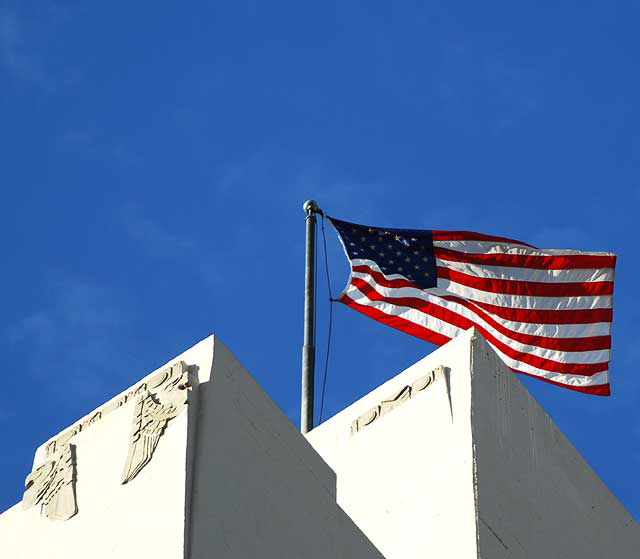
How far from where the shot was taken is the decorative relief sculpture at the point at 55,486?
9.02m

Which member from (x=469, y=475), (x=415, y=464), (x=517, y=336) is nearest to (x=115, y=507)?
(x=469, y=475)

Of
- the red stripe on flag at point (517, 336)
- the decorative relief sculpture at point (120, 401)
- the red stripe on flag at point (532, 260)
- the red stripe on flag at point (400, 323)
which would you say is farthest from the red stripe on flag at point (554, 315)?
the decorative relief sculpture at point (120, 401)

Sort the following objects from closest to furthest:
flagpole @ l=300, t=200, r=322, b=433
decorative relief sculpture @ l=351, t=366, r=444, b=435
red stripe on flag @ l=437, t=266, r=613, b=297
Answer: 1. decorative relief sculpture @ l=351, t=366, r=444, b=435
2. flagpole @ l=300, t=200, r=322, b=433
3. red stripe on flag @ l=437, t=266, r=613, b=297

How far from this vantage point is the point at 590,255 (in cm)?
1655

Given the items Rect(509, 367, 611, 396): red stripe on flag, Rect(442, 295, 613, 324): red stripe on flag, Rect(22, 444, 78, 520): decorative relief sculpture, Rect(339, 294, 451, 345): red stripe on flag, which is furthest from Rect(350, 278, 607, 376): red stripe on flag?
Rect(22, 444, 78, 520): decorative relief sculpture

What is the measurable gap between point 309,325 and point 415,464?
12.8 feet

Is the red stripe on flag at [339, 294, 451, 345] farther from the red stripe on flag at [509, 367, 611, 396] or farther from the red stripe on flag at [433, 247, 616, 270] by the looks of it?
the red stripe on flag at [433, 247, 616, 270]

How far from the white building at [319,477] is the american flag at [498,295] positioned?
11.5 feet

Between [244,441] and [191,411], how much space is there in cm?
37

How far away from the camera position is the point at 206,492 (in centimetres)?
824

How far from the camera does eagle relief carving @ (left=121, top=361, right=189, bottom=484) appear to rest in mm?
8703

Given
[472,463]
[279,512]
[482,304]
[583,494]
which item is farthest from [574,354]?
[279,512]

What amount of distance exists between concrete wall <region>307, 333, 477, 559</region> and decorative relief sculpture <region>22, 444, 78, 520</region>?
2.69 m

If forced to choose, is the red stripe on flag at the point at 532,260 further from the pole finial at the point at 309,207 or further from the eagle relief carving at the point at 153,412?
the eagle relief carving at the point at 153,412
